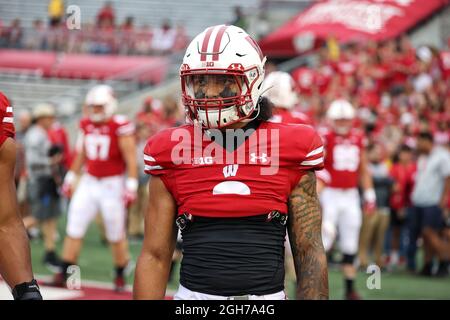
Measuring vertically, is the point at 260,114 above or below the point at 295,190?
above

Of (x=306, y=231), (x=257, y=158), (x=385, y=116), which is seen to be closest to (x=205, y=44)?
(x=257, y=158)

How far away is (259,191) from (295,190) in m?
0.20

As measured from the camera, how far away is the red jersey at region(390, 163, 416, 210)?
38.4 feet

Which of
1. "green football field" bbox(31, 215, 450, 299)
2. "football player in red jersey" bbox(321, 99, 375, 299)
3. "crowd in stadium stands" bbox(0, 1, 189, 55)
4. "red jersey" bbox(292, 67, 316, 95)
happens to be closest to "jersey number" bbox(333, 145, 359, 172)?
"football player in red jersey" bbox(321, 99, 375, 299)

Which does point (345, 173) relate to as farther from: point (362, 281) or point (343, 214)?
point (362, 281)

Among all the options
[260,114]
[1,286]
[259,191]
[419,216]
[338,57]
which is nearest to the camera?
[259,191]

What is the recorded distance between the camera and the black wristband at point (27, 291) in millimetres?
3887

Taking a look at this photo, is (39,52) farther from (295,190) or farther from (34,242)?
(295,190)

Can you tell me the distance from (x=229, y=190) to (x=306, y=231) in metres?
0.37

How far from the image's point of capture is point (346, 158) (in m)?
9.48

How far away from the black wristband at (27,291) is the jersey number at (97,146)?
5.53 metres

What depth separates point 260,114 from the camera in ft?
11.9
